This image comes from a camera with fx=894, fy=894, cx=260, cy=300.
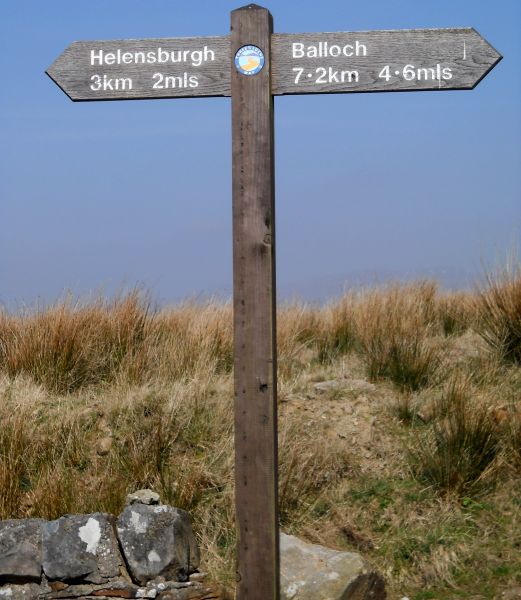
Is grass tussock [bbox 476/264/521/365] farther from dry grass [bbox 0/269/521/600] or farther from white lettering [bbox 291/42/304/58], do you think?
white lettering [bbox 291/42/304/58]

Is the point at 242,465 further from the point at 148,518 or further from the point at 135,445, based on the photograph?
the point at 135,445

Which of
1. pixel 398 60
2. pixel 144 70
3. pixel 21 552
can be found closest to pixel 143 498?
pixel 21 552

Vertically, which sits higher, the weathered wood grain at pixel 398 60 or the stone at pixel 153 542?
the weathered wood grain at pixel 398 60

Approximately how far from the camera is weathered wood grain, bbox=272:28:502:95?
15.0ft

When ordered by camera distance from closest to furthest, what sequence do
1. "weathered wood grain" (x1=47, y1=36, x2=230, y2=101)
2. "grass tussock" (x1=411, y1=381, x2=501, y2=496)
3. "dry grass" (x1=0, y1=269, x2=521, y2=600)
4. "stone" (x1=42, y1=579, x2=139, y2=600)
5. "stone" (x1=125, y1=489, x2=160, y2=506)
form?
"weathered wood grain" (x1=47, y1=36, x2=230, y2=101)
"stone" (x1=42, y1=579, x2=139, y2=600)
"stone" (x1=125, y1=489, x2=160, y2=506)
"dry grass" (x1=0, y1=269, x2=521, y2=600)
"grass tussock" (x1=411, y1=381, x2=501, y2=496)

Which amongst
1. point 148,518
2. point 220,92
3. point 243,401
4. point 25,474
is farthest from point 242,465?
point 25,474

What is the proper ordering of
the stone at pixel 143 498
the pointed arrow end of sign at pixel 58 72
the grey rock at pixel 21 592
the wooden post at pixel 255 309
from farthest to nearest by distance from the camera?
the stone at pixel 143 498 → the grey rock at pixel 21 592 → the pointed arrow end of sign at pixel 58 72 → the wooden post at pixel 255 309

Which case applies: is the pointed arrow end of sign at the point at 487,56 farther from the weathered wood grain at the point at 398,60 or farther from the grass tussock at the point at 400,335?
the grass tussock at the point at 400,335

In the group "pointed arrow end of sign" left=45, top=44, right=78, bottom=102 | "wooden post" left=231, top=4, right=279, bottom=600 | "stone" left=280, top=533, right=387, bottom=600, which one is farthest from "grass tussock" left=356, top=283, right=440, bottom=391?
"pointed arrow end of sign" left=45, top=44, right=78, bottom=102

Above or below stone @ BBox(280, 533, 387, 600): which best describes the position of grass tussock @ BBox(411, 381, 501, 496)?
above

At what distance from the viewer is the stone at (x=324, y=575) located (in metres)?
5.03

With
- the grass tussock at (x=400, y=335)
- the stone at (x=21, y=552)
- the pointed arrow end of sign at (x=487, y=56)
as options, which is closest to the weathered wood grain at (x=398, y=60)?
the pointed arrow end of sign at (x=487, y=56)

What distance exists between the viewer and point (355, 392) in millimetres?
7469

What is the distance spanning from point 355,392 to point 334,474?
1185 mm
